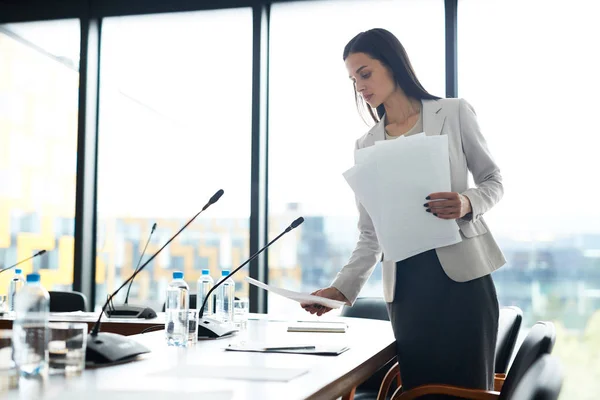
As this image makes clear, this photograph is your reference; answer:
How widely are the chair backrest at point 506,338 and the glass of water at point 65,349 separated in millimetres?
1524

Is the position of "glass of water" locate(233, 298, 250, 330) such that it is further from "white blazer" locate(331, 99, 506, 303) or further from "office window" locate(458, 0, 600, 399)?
"office window" locate(458, 0, 600, 399)

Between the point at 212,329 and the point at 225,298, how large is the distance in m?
0.89

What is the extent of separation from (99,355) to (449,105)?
118 cm

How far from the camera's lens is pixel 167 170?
479 cm

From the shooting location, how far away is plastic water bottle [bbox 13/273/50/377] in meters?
1.32

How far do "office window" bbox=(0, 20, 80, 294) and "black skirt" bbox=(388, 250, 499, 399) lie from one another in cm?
356

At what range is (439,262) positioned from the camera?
1792 mm

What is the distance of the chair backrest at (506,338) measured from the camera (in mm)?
2418

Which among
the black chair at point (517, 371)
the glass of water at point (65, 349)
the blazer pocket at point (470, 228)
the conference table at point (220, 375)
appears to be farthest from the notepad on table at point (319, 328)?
the glass of water at point (65, 349)

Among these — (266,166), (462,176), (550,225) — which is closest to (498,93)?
(550,225)

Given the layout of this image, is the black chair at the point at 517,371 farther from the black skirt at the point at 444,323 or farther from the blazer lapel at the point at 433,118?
the blazer lapel at the point at 433,118

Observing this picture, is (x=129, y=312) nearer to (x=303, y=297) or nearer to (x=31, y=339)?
(x=303, y=297)

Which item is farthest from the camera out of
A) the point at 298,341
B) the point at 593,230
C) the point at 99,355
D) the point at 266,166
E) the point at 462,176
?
the point at 266,166

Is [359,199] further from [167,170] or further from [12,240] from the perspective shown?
[12,240]
